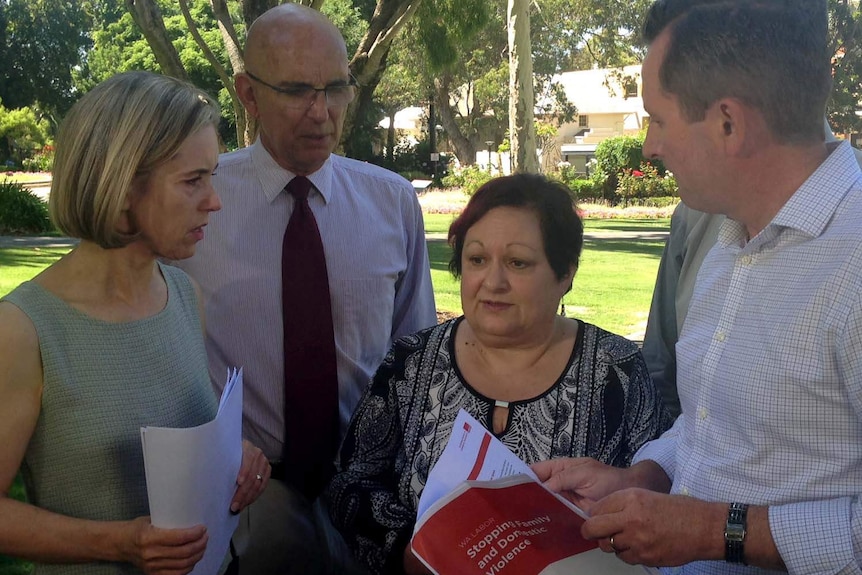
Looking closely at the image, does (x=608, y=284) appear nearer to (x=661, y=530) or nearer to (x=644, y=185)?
(x=661, y=530)

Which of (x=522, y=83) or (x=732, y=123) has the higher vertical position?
(x=522, y=83)

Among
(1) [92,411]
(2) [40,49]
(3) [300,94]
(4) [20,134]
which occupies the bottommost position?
(1) [92,411]

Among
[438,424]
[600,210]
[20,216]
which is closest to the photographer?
[438,424]

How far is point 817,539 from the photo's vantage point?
179cm

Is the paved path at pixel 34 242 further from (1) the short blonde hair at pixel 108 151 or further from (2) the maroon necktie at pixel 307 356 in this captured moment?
(1) the short blonde hair at pixel 108 151

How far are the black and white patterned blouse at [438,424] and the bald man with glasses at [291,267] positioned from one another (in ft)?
1.52

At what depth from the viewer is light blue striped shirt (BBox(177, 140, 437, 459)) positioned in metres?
3.32

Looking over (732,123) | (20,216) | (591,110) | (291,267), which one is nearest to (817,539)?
(732,123)

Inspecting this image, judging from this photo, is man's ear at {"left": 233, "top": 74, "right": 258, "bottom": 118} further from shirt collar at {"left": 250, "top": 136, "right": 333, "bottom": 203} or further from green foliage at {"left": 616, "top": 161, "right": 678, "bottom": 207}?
green foliage at {"left": 616, "top": 161, "right": 678, "bottom": 207}

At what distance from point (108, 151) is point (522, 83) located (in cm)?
1548

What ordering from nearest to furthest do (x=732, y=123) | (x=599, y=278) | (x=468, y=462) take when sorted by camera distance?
1. (x=732, y=123)
2. (x=468, y=462)
3. (x=599, y=278)

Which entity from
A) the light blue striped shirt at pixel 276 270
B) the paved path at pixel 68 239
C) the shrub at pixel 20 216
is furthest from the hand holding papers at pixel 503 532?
the shrub at pixel 20 216

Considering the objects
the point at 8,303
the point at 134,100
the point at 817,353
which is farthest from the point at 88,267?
the point at 817,353

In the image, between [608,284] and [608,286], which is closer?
[608,286]
